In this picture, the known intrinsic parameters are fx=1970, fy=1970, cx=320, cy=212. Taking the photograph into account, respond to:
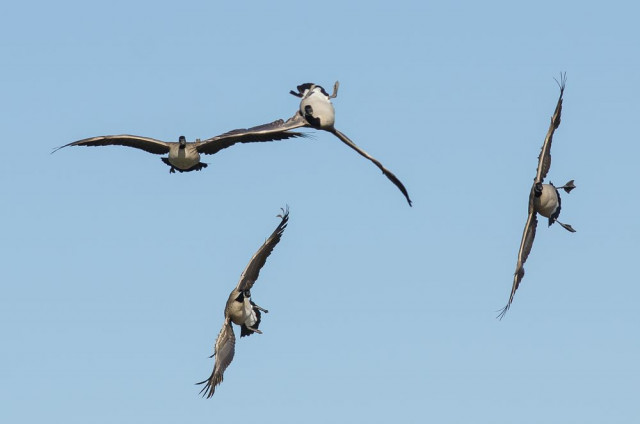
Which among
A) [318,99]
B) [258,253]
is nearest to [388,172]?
[318,99]

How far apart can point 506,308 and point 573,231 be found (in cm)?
373

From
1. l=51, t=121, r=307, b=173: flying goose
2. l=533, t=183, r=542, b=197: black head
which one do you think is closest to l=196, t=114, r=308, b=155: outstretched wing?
l=51, t=121, r=307, b=173: flying goose

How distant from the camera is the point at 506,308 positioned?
66.9 metres

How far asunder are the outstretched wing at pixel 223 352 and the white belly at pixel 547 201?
1142cm

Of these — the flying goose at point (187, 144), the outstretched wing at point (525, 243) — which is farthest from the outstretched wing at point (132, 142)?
the outstretched wing at point (525, 243)

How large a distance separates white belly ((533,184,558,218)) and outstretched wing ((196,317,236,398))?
11.4m

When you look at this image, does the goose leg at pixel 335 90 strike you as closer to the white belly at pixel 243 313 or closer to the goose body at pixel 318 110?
the goose body at pixel 318 110

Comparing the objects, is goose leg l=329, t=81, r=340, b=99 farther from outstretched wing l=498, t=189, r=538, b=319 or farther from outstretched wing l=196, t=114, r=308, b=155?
outstretched wing l=498, t=189, r=538, b=319

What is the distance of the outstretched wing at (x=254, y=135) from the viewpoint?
209 ft

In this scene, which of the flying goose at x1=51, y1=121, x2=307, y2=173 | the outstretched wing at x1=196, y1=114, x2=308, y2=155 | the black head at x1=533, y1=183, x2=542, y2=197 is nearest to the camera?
the outstretched wing at x1=196, y1=114, x2=308, y2=155

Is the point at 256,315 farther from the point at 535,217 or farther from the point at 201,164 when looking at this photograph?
the point at 535,217

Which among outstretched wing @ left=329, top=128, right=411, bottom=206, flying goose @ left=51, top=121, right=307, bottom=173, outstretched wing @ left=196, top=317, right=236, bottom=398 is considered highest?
flying goose @ left=51, top=121, right=307, bottom=173

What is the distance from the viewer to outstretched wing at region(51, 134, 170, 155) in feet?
219

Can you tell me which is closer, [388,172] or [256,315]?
[388,172]
